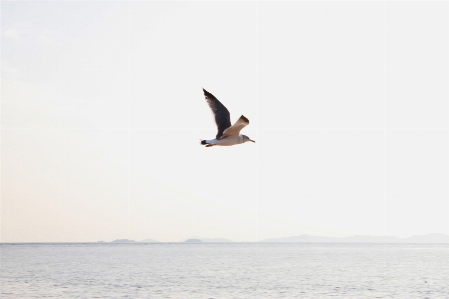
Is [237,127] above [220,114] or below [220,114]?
below

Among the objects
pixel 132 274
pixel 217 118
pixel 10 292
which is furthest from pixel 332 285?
pixel 217 118

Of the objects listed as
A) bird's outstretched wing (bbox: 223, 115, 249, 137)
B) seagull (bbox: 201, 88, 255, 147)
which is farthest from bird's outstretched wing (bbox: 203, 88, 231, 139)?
bird's outstretched wing (bbox: 223, 115, 249, 137)

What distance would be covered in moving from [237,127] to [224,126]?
2.30 m

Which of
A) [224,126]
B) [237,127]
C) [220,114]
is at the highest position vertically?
[220,114]

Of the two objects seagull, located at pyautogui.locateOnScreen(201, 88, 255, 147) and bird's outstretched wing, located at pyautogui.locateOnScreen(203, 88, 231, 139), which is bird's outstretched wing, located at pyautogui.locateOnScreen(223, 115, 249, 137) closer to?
seagull, located at pyautogui.locateOnScreen(201, 88, 255, 147)

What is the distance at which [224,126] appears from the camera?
19.0 m

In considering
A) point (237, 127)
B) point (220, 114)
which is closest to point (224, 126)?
point (220, 114)

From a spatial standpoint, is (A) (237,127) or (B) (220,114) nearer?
(A) (237,127)

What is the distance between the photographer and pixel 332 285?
44.3 meters

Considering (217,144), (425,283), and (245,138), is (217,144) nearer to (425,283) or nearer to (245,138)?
(245,138)

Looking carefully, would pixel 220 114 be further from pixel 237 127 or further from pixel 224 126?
pixel 237 127

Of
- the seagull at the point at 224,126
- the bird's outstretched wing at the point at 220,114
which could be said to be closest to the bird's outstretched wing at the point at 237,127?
the seagull at the point at 224,126

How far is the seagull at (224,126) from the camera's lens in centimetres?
1664

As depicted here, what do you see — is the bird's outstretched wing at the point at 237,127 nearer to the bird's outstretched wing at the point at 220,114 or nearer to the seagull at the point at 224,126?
the seagull at the point at 224,126
